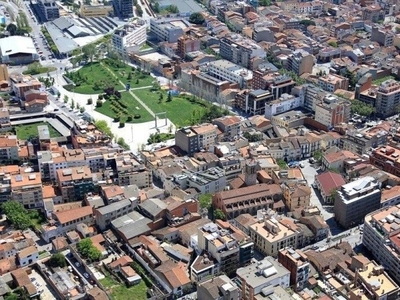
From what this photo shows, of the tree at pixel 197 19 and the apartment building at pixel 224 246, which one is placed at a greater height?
the tree at pixel 197 19

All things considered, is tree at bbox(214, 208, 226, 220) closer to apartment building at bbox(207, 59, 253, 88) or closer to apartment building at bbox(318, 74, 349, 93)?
apartment building at bbox(207, 59, 253, 88)

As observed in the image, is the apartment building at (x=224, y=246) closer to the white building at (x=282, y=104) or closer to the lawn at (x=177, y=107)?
the lawn at (x=177, y=107)

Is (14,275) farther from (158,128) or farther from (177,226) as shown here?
(158,128)

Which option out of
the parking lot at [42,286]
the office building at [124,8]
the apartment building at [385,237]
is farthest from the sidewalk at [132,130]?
the office building at [124,8]

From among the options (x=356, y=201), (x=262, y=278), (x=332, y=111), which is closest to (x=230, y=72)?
(x=332, y=111)

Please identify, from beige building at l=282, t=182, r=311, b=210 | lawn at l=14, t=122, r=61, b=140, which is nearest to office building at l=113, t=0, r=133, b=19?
lawn at l=14, t=122, r=61, b=140

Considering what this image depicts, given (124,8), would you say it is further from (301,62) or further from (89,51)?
(301,62)
